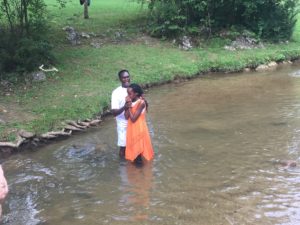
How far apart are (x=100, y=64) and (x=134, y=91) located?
8119mm

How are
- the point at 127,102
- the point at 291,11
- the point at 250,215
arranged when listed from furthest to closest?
the point at 291,11
the point at 127,102
the point at 250,215

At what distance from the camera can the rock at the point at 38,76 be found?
531 inches

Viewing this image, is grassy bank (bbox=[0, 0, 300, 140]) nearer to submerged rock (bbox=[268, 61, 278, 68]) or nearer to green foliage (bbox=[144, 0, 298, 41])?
submerged rock (bbox=[268, 61, 278, 68])

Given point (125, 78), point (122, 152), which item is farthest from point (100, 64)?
point (125, 78)

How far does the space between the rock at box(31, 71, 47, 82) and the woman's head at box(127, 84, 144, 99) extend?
6214mm

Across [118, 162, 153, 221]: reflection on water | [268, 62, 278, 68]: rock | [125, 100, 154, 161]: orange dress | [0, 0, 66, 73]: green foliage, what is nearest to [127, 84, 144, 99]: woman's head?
[125, 100, 154, 161]: orange dress

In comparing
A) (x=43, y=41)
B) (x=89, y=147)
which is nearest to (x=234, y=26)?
(x=43, y=41)

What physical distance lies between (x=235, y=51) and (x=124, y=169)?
37.9 feet

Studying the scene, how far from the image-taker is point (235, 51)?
1878cm

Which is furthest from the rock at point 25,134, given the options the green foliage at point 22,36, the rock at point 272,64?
the rock at point 272,64

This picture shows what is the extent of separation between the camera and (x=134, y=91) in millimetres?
7852

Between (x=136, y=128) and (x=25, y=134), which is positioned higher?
(x=136, y=128)

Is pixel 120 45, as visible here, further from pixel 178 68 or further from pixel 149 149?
pixel 149 149

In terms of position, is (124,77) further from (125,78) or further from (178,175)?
(178,175)
